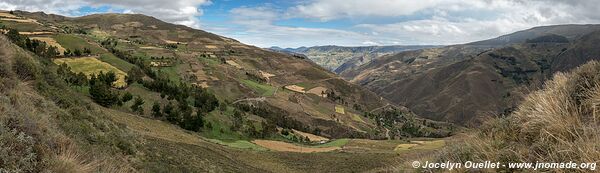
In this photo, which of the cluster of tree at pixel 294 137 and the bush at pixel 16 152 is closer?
the bush at pixel 16 152

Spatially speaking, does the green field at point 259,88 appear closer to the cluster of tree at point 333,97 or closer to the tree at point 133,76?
the cluster of tree at point 333,97

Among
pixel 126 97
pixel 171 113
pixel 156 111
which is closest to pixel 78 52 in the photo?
pixel 126 97

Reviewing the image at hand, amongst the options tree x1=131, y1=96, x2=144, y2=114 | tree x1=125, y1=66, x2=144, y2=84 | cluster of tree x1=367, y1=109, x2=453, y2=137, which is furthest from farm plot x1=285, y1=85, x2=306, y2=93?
tree x1=131, y1=96, x2=144, y2=114

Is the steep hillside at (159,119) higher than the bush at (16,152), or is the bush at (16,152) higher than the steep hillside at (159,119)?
the bush at (16,152)

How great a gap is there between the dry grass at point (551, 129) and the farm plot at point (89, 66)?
75659 mm

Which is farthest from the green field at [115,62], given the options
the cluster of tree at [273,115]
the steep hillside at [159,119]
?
the cluster of tree at [273,115]

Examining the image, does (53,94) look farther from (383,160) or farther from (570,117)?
(383,160)

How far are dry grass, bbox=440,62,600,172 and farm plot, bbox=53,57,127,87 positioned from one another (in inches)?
2979

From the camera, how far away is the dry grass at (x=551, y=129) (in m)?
6.74

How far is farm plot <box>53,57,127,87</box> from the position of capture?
3093 inches

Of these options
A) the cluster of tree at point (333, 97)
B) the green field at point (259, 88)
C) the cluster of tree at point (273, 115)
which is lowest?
the cluster of tree at point (333, 97)

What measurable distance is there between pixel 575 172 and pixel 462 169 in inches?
→ 80.3

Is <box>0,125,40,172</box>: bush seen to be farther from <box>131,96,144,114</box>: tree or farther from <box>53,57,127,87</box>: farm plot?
<box>53,57,127,87</box>: farm plot

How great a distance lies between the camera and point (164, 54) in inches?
5886
